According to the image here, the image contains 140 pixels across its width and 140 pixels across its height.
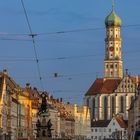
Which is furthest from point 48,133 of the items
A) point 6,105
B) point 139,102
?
point 139,102

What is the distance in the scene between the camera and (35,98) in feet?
455

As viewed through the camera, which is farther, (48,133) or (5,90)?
(5,90)

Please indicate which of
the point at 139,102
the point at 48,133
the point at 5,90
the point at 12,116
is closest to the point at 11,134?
the point at 12,116

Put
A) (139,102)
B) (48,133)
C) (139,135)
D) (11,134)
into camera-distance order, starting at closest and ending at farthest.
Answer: (139,135) → (48,133) → (11,134) → (139,102)

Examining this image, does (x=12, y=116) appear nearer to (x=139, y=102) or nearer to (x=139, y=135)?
(x=139, y=102)

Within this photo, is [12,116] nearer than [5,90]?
No

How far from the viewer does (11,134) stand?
10950 centimetres

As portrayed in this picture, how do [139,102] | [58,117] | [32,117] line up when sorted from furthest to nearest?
1. [58,117]
2. [32,117]
3. [139,102]

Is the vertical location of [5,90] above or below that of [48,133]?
above

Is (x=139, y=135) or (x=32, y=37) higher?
(x=32, y=37)

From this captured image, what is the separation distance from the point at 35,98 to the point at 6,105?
37331 millimetres

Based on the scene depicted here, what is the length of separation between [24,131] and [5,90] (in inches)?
1076

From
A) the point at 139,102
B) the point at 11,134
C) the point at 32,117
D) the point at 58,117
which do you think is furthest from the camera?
the point at 58,117

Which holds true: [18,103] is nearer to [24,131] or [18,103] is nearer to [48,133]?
[24,131]
